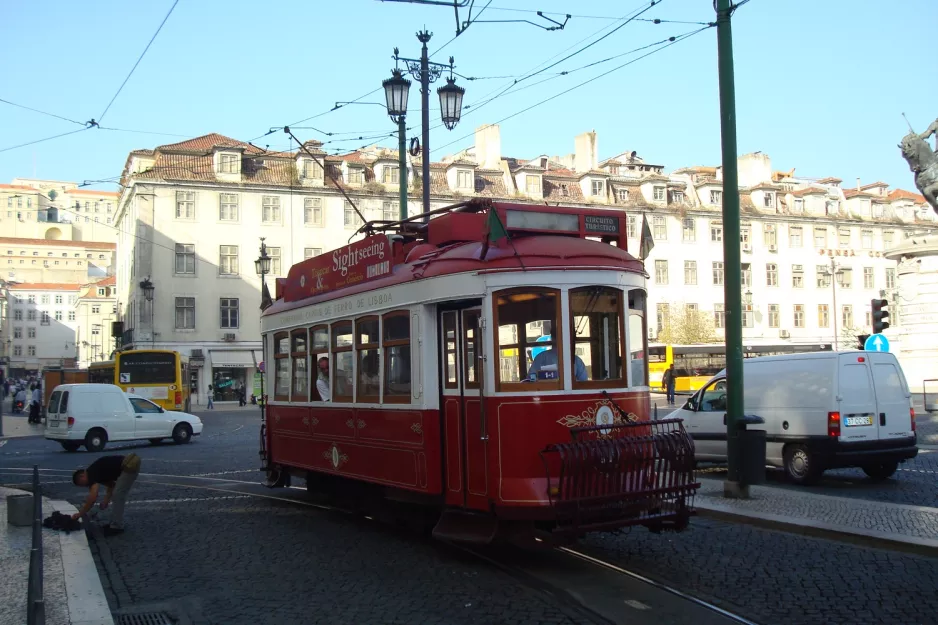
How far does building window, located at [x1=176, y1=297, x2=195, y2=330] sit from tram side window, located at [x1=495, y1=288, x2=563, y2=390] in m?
48.0

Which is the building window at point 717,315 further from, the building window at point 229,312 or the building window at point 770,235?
the building window at point 229,312

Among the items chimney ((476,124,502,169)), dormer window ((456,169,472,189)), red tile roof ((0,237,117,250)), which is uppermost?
red tile roof ((0,237,117,250))

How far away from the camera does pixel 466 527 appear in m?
8.89

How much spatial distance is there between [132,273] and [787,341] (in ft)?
143

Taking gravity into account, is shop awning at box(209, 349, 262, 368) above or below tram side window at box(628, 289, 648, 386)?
above

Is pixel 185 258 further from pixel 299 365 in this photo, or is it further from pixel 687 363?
pixel 299 365

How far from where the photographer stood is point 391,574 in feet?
28.3

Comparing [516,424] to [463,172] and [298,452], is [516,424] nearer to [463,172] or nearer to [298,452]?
[298,452]

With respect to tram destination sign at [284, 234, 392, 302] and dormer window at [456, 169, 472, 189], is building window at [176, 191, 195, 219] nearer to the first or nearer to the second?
dormer window at [456, 169, 472, 189]

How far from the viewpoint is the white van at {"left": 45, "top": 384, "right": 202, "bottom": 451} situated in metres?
26.2

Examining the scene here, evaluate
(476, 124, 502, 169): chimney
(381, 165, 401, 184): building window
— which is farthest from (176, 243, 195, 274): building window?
(476, 124, 502, 169): chimney

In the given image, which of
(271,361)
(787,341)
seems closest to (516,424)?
(271,361)

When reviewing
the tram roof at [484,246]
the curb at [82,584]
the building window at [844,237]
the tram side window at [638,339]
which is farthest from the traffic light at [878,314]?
the building window at [844,237]

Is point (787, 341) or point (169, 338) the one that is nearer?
point (169, 338)
